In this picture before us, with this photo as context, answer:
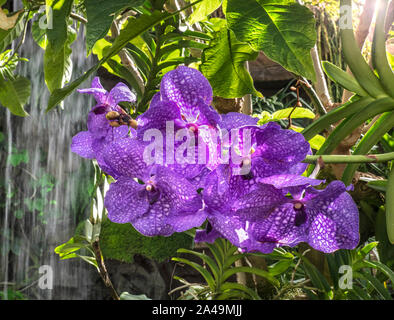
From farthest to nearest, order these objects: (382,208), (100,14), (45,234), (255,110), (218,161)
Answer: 1. (45,234)
2. (255,110)
3. (382,208)
4. (100,14)
5. (218,161)

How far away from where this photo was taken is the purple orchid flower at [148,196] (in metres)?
0.30

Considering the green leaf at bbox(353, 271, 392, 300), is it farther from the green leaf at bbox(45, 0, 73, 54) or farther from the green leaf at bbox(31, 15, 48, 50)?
the green leaf at bbox(31, 15, 48, 50)

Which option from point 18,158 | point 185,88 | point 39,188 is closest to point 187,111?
point 185,88

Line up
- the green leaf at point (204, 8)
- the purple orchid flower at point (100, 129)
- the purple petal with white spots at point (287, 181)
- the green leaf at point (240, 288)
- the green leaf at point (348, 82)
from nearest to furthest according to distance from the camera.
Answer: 1. the purple petal with white spots at point (287, 181)
2. the purple orchid flower at point (100, 129)
3. the green leaf at point (348, 82)
4. the green leaf at point (204, 8)
5. the green leaf at point (240, 288)

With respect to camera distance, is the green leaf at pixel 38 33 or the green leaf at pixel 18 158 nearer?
the green leaf at pixel 38 33

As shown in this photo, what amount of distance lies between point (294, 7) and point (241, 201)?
0.26 metres

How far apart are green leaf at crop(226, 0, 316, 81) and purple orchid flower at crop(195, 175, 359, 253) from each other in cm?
15

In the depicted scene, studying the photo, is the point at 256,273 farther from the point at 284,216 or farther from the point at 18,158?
the point at 18,158

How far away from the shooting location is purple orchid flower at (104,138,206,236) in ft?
0.97

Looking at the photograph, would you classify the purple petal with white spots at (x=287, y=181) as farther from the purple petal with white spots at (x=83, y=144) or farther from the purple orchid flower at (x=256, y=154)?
the purple petal with white spots at (x=83, y=144)

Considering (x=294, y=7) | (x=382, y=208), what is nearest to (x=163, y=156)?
(x=294, y=7)

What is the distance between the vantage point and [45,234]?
2.99 meters

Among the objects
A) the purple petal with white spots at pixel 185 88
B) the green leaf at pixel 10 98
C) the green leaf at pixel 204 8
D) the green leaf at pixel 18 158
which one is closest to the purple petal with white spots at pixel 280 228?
the purple petal with white spots at pixel 185 88

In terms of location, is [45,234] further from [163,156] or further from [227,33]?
[163,156]
